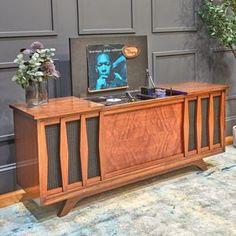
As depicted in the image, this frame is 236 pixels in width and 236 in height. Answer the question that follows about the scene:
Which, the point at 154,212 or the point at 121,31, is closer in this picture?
the point at 154,212

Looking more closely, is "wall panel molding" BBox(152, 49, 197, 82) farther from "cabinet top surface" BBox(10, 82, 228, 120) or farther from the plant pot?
the plant pot

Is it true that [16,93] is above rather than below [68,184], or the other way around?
above

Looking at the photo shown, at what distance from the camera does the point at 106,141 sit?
9.07 ft

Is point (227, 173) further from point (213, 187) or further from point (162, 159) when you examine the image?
point (162, 159)

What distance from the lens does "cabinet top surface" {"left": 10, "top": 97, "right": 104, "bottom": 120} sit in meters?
2.46

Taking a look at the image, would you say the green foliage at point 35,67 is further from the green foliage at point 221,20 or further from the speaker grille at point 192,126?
the green foliage at point 221,20

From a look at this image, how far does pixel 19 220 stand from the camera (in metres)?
2.63

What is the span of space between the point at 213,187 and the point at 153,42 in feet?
4.68

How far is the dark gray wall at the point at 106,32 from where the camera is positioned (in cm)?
286

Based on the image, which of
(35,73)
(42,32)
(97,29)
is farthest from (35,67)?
(97,29)

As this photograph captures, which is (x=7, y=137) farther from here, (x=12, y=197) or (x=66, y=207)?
(x=66, y=207)

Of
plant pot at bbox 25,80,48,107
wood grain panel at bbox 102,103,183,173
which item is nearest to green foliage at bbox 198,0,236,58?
wood grain panel at bbox 102,103,183,173

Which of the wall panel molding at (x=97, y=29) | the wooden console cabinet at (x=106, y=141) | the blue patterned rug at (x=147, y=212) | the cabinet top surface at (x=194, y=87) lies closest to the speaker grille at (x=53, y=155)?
the wooden console cabinet at (x=106, y=141)

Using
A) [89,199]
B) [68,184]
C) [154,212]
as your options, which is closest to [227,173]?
[154,212]
